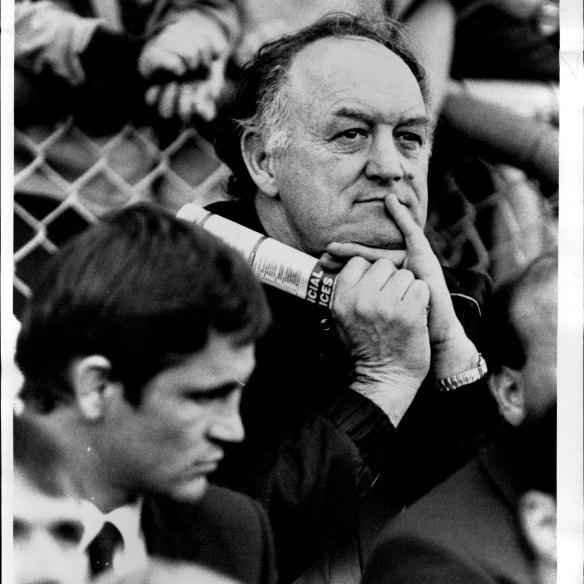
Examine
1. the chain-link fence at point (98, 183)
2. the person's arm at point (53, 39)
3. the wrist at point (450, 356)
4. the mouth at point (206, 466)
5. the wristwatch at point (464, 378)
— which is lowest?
the mouth at point (206, 466)

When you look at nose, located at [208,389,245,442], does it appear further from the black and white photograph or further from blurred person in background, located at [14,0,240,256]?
blurred person in background, located at [14,0,240,256]

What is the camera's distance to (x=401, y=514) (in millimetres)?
2758

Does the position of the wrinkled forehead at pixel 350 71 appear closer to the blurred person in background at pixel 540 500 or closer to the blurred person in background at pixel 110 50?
the blurred person in background at pixel 110 50

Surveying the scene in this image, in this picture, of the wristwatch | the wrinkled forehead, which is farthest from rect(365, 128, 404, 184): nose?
the wristwatch

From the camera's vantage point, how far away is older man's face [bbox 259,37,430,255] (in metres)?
2.74

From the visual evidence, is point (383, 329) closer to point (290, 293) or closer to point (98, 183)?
point (290, 293)

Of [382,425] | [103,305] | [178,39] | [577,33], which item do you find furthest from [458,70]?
[103,305]

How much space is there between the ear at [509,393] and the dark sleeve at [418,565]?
18.3 inches

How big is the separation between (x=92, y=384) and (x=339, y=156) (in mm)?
998

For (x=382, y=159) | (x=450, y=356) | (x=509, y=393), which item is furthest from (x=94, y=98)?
(x=509, y=393)

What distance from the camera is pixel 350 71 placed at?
2.76 metres

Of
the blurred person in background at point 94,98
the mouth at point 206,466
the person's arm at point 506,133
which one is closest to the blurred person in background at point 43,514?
the mouth at point 206,466

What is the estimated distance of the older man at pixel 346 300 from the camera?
2.66m

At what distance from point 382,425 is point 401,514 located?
306 millimetres
